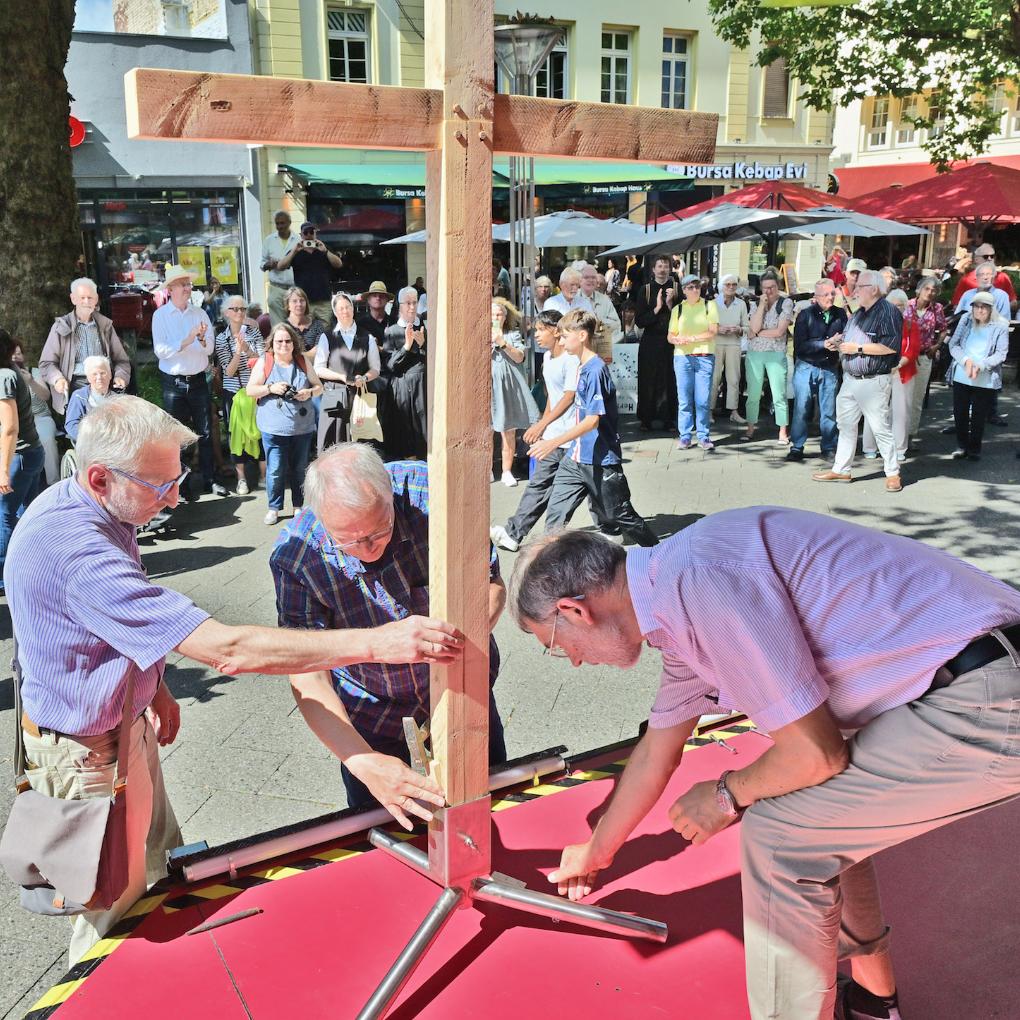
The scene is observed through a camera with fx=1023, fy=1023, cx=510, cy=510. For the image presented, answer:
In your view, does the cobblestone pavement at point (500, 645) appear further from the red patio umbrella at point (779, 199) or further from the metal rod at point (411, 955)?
the red patio umbrella at point (779, 199)

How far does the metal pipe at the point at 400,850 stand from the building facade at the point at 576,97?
14714 mm

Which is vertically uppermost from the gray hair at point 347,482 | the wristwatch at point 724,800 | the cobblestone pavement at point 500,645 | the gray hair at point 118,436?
the gray hair at point 118,436

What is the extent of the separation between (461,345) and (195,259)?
18.2m

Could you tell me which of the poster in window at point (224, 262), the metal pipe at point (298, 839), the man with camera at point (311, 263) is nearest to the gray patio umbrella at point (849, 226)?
the man with camera at point (311, 263)

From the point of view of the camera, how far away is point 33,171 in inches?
346

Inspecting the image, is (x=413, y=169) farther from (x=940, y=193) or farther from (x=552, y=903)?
(x=552, y=903)

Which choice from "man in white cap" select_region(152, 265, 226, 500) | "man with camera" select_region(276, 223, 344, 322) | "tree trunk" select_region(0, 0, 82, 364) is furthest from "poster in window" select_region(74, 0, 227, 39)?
Answer: "man in white cap" select_region(152, 265, 226, 500)

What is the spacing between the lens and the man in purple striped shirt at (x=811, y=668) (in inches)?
79.2

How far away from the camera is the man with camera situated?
11.8 metres

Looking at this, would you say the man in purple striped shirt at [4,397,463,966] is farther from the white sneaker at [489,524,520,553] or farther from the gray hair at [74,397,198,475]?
the white sneaker at [489,524,520,553]

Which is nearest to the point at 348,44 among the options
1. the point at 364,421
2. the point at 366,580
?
the point at 364,421

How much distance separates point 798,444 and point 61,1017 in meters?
9.26

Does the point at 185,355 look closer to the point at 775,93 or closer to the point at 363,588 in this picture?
the point at 363,588

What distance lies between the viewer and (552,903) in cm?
269
